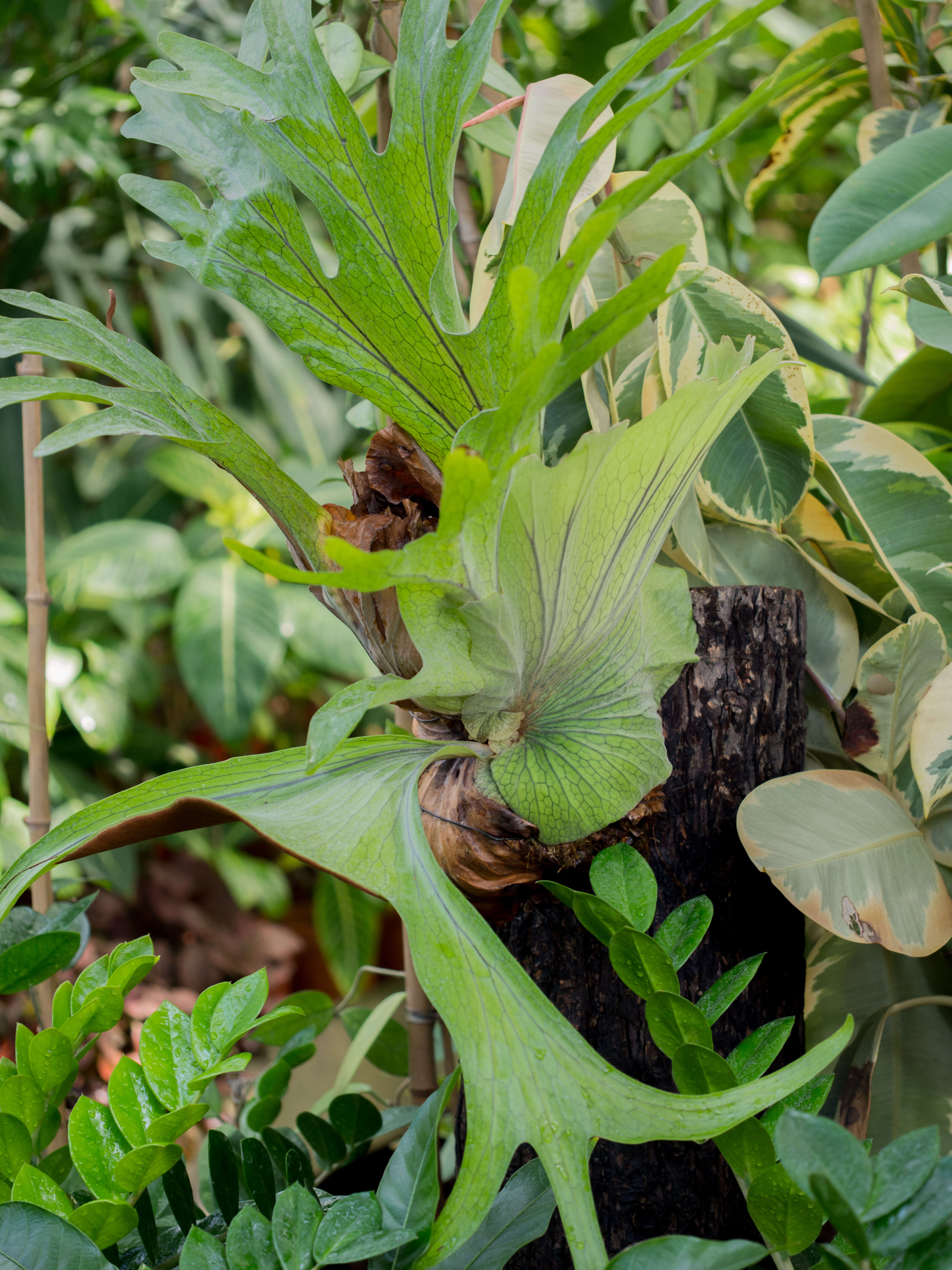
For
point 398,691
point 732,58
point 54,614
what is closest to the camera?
point 398,691

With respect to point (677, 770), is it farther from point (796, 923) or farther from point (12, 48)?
point (12, 48)

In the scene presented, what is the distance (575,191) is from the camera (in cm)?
33

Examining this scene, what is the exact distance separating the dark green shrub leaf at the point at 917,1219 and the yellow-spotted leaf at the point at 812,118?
822 mm

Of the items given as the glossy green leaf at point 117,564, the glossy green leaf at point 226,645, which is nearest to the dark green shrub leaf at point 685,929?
the glossy green leaf at point 226,645

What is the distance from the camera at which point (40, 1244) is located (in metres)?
0.31

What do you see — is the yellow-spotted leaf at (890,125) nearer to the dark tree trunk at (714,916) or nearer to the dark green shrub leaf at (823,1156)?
the dark tree trunk at (714,916)

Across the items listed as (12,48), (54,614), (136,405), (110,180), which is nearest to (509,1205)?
(136,405)

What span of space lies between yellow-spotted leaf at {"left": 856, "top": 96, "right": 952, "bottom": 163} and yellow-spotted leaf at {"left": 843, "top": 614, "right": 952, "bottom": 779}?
15.6 inches

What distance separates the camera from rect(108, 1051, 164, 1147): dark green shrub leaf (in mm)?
355

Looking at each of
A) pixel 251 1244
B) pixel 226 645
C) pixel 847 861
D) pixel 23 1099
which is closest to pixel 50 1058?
pixel 23 1099

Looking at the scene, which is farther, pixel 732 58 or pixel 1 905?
pixel 732 58

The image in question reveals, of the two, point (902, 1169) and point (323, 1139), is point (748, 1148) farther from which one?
point (323, 1139)

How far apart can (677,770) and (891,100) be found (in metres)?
0.62

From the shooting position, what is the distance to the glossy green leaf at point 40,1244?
31cm
